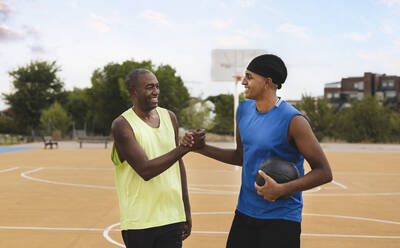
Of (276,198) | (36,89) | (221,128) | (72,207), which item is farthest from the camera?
(36,89)

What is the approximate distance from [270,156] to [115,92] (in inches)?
1886

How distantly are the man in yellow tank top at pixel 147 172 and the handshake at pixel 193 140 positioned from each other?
0.04 m

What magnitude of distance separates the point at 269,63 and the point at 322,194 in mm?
8245

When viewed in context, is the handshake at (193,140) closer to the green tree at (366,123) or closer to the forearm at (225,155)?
the forearm at (225,155)

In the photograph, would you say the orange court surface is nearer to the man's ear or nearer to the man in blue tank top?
the man in blue tank top

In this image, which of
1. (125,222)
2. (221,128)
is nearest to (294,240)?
(125,222)

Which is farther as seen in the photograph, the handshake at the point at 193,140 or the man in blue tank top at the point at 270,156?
the handshake at the point at 193,140

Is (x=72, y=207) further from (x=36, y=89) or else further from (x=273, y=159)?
(x=36, y=89)

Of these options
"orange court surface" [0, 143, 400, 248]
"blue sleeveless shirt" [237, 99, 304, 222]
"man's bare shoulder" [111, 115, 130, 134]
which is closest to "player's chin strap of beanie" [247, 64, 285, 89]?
"blue sleeveless shirt" [237, 99, 304, 222]

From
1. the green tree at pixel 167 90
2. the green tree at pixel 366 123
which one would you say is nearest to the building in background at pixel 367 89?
the green tree at pixel 366 123

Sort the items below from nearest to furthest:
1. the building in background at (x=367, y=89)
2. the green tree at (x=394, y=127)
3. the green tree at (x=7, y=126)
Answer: the green tree at (x=394, y=127), the green tree at (x=7, y=126), the building in background at (x=367, y=89)

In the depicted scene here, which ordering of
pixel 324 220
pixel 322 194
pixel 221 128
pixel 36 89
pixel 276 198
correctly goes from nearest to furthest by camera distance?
pixel 276 198 → pixel 324 220 → pixel 322 194 → pixel 221 128 → pixel 36 89

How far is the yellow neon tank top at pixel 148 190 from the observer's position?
2.95 metres

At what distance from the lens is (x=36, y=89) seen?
163ft
